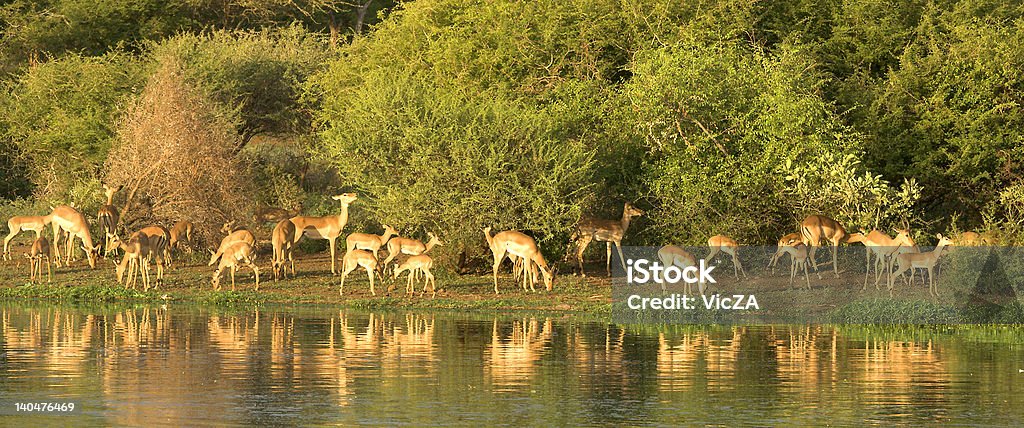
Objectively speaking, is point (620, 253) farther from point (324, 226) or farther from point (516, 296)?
point (324, 226)

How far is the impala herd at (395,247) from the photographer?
3059 cm

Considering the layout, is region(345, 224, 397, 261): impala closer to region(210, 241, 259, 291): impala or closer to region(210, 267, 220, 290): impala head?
region(210, 241, 259, 291): impala

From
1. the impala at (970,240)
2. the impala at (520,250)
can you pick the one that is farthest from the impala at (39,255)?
the impala at (970,240)

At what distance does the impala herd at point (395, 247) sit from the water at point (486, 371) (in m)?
3.18

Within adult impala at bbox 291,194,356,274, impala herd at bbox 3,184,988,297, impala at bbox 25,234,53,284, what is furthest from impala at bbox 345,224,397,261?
impala at bbox 25,234,53,284

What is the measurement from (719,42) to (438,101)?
6.39 meters

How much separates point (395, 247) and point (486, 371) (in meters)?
11.6

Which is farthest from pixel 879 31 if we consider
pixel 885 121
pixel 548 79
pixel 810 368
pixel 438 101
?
pixel 810 368

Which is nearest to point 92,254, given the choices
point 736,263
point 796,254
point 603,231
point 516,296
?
point 516,296

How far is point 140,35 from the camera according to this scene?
54.1 m

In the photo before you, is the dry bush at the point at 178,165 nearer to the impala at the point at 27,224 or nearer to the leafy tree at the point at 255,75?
the impala at the point at 27,224

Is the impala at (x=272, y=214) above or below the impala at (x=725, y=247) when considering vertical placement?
above

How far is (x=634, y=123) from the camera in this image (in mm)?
34375

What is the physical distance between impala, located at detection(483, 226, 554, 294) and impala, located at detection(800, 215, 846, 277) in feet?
16.7
